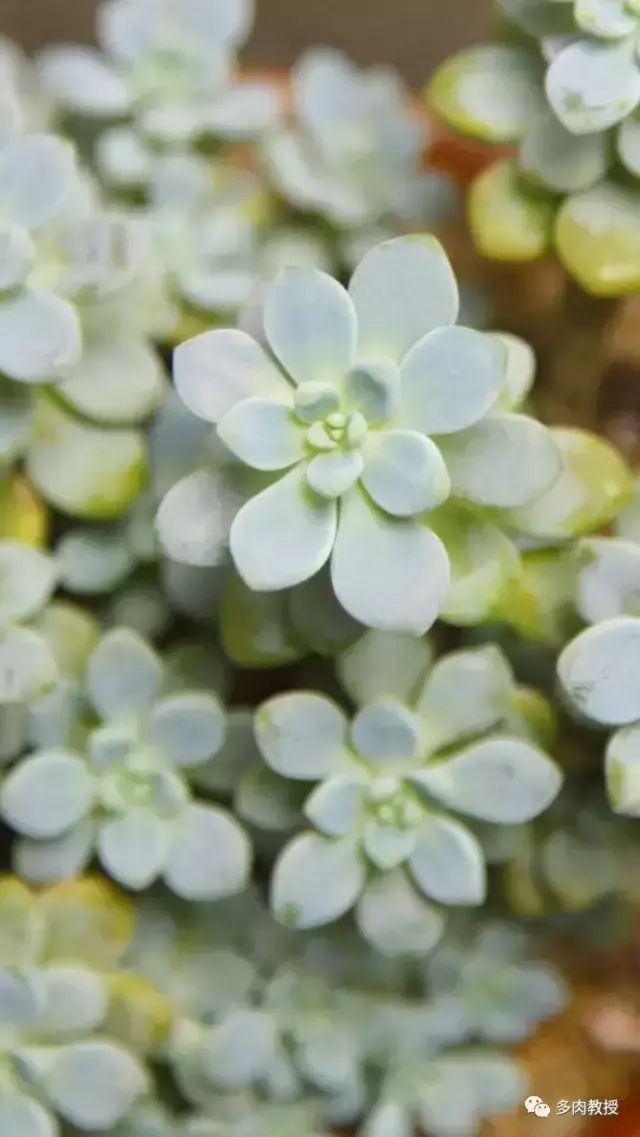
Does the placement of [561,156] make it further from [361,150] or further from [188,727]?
[188,727]

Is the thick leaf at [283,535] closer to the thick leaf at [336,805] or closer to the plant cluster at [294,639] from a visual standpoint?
the plant cluster at [294,639]

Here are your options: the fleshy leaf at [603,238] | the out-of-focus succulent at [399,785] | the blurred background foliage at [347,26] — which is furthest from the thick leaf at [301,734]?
the blurred background foliage at [347,26]

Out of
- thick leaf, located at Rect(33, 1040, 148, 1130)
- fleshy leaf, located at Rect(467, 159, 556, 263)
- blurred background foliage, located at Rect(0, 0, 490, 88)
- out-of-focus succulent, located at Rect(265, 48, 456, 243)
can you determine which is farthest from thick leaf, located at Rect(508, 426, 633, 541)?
blurred background foliage, located at Rect(0, 0, 490, 88)

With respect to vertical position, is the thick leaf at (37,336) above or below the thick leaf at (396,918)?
above

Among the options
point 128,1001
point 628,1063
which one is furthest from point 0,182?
point 628,1063

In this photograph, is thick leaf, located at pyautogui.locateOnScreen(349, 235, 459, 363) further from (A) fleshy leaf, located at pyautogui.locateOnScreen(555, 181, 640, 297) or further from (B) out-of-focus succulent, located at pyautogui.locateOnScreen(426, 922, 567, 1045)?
(B) out-of-focus succulent, located at pyautogui.locateOnScreen(426, 922, 567, 1045)

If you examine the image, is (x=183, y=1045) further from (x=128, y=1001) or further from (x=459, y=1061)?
(x=459, y=1061)

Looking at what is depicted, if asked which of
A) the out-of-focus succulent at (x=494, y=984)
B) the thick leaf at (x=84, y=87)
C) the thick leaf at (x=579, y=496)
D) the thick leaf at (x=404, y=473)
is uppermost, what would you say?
the thick leaf at (x=84, y=87)
